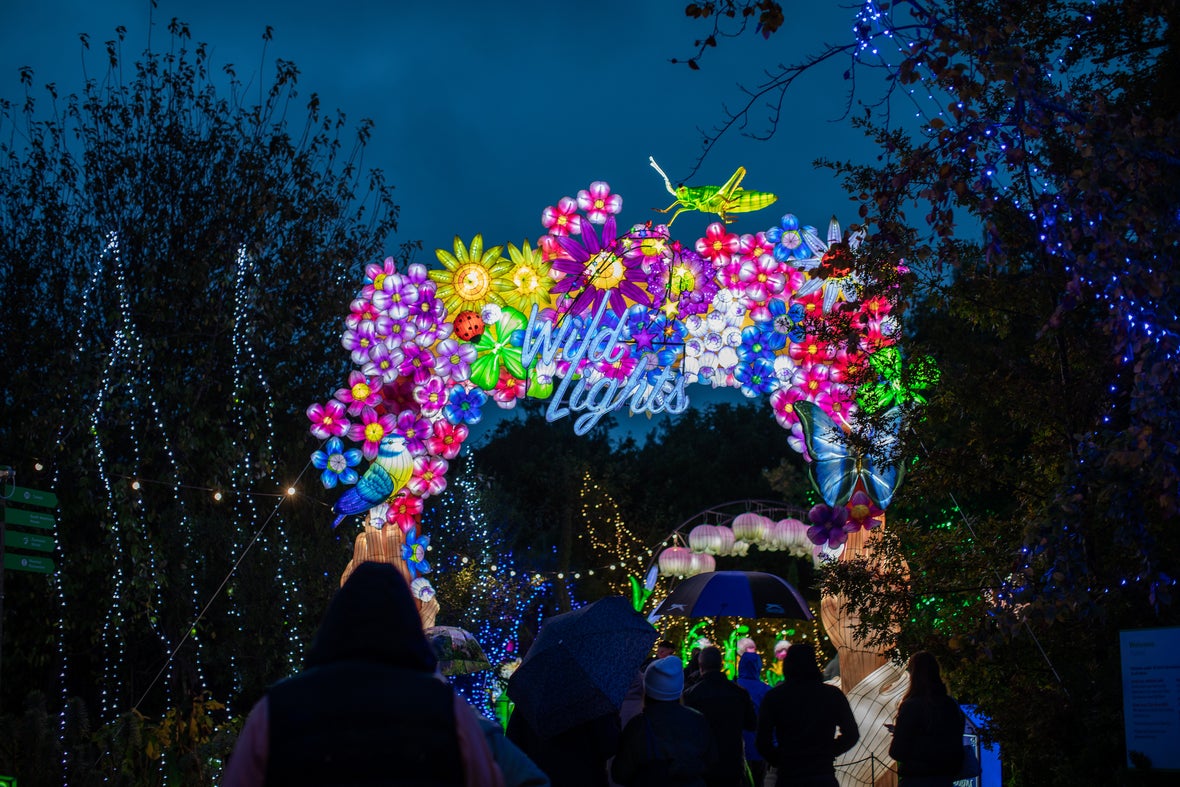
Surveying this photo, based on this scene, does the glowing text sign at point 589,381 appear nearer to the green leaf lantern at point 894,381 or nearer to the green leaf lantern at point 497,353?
the green leaf lantern at point 497,353

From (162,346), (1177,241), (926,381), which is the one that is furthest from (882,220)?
(162,346)

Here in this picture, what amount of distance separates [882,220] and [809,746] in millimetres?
2495

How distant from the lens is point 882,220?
17.1 feet

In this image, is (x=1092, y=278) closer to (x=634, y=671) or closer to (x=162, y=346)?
(x=634, y=671)

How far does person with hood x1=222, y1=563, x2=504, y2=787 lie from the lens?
2508mm

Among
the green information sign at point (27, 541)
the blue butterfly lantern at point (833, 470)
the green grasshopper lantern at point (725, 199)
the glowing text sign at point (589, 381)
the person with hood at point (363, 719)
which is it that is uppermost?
the green grasshopper lantern at point (725, 199)

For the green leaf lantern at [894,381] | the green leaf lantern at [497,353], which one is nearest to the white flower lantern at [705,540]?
the green leaf lantern at [497,353]

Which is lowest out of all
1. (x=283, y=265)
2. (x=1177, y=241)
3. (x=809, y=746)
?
(x=809, y=746)

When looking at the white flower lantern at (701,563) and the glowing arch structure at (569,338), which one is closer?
the glowing arch structure at (569,338)

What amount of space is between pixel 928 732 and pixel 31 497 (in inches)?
234

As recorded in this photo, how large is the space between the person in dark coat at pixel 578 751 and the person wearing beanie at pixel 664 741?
0.21 feet

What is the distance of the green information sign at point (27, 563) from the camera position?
804 cm

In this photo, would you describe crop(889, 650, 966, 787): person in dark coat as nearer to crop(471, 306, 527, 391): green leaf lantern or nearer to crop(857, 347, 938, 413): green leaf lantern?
crop(857, 347, 938, 413): green leaf lantern

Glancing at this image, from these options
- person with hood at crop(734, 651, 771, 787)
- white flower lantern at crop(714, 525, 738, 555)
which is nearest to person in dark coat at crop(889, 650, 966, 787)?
person with hood at crop(734, 651, 771, 787)
